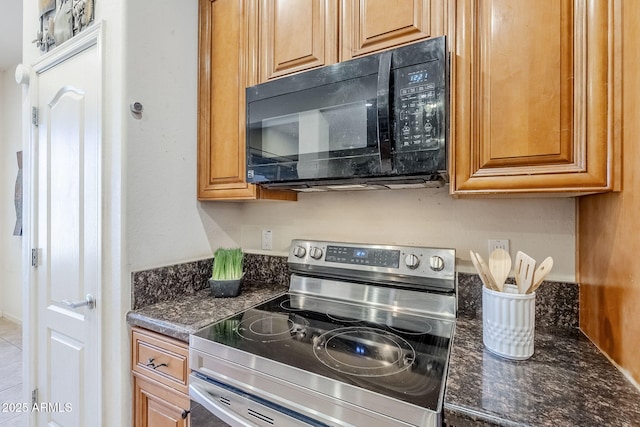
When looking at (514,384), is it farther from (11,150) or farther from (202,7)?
(11,150)

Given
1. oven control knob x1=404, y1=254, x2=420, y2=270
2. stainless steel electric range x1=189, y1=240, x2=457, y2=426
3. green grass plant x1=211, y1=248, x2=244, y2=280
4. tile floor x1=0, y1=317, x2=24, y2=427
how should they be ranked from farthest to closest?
tile floor x1=0, y1=317, x2=24, y2=427
green grass plant x1=211, y1=248, x2=244, y2=280
oven control knob x1=404, y1=254, x2=420, y2=270
stainless steel electric range x1=189, y1=240, x2=457, y2=426

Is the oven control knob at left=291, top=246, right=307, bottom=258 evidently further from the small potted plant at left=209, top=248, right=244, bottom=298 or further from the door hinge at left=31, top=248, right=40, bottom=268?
the door hinge at left=31, top=248, right=40, bottom=268

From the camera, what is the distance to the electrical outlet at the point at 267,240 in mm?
1709

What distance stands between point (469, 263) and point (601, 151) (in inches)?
23.4

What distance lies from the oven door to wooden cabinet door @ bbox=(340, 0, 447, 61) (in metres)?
1.21

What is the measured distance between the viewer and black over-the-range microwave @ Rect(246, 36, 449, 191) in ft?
3.03

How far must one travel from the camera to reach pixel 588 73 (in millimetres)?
777

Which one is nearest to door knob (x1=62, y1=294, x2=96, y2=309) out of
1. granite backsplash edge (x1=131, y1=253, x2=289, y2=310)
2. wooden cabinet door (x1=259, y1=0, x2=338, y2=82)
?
granite backsplash edge (x1=131, y1=253, x2=289, y2=310)

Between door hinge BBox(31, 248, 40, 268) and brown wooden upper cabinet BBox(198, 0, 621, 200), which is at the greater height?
brown wooden upper cabinet BBox(198, 0, 621, 200)

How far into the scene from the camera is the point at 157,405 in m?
1.13

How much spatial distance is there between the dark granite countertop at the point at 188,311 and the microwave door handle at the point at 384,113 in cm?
86

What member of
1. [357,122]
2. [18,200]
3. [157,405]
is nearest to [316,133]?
[357,122]

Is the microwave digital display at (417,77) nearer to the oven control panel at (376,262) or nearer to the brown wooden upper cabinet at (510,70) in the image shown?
the brown wooden upper cabinet at (510,70)

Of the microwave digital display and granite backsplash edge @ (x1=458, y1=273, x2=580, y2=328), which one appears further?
granite backsplash edge @ (x1=458, y1=273, x2=580, y2=328)
